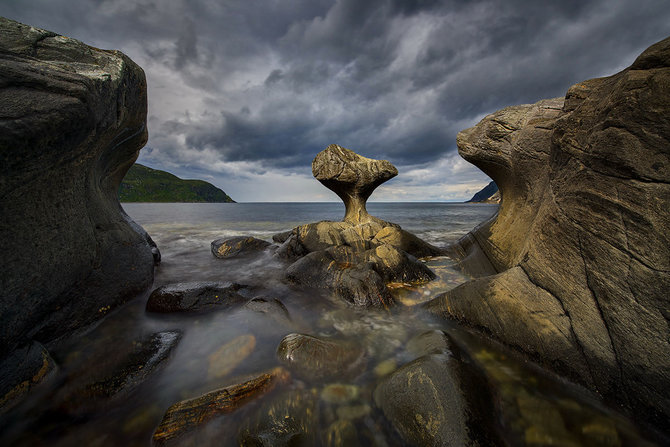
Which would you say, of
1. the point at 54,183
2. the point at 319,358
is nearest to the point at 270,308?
the point at 319,358

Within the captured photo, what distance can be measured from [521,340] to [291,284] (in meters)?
6.07

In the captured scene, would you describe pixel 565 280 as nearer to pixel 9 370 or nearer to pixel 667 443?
pixel 667 443

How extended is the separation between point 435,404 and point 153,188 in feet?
698

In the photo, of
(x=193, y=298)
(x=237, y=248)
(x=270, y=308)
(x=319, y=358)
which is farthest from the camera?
(x=237, y=248)

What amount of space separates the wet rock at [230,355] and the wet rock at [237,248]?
850 centimetres

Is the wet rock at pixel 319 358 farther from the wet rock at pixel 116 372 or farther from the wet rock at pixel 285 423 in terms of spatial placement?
the wet rock at pixel 116 372

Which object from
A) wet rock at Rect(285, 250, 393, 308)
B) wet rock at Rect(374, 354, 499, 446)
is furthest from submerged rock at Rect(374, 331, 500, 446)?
wet rock at Rect(285, 250, 393, 308)

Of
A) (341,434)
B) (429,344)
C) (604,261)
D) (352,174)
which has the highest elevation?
(352,174)

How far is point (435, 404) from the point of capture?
2811 millimetres

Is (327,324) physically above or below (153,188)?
below

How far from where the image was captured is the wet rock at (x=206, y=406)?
9.12 feet

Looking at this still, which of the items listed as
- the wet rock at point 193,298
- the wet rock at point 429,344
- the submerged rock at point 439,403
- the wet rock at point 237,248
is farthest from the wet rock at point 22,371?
the wet rock at point 237,248

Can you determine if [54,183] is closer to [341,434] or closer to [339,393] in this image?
[339,393]

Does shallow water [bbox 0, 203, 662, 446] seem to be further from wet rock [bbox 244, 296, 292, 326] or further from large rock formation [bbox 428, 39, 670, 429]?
large rock formation [bbox 428, 39, 670, 429]
